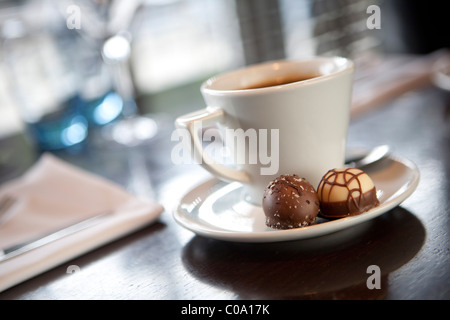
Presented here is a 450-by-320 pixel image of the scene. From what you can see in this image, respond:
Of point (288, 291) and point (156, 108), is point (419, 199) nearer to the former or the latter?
point (288, 291)

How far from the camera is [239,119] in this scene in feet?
1.43

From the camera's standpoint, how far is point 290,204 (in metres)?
0.37

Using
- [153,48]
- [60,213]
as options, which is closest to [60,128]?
[60,213]

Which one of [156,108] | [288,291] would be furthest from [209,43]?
[288,291]

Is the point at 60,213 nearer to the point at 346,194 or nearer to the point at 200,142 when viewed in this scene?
the point at 200,142

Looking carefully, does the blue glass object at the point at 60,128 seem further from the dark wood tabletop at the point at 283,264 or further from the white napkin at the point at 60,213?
the dark wood tabletop at the point at 283,264

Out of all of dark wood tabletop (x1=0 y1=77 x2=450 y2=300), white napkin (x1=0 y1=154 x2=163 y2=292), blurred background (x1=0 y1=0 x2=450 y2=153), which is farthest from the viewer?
blurred background (x1=0 y1=0 x2=450 y2=153)

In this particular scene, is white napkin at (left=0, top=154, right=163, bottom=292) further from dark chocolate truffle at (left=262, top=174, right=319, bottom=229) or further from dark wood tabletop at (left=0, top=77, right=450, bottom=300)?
dark chocolate truffle at (left=262, top=174, right=319, bottom=229)

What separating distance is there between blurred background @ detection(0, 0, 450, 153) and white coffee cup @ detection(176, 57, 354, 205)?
0.24 meters

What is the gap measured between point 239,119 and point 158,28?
1351 mm

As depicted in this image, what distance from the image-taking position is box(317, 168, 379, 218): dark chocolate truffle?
0.38 m

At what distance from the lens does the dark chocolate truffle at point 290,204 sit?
0.37 m

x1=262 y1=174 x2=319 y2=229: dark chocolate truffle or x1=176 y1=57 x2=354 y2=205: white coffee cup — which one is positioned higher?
x1=176 y1=57 x2=354 y2=205: white coffee cup

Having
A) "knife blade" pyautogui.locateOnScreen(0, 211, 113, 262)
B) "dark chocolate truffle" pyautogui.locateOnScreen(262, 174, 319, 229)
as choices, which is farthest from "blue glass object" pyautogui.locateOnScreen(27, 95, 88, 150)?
"dark chocolate truffle" pyautogui.locateOnScreen(262, 174, 319, 229)
